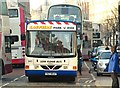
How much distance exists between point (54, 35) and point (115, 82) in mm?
6761

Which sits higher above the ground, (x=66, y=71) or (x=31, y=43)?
(x=31, y=43)

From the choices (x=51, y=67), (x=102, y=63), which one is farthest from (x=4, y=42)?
(x=102, y=63)

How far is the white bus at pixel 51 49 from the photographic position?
20.5 m

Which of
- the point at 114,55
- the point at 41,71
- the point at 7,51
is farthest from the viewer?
the point at 7,51

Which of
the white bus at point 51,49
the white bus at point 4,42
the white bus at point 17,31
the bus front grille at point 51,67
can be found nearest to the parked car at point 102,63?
the white bus at point 51,49

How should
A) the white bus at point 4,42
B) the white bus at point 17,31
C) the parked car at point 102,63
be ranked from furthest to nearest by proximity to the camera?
the white bus at point 17,31 → the parked car at point 102,63 → the white bus at point 4,42

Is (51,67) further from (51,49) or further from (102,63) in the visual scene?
(102,63)

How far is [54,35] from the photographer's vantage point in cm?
2106

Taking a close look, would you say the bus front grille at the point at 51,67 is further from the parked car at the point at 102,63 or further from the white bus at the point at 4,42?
the parked car at the point at 102,63

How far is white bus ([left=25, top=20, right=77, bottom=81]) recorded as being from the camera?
20500mm

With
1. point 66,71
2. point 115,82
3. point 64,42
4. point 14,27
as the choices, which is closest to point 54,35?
point 64,42

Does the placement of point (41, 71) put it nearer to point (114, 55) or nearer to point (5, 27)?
point (5, 27)

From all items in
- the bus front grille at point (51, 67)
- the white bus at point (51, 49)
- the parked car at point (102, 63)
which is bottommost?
the parked car at point (102, 63)

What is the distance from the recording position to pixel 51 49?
20.8m
